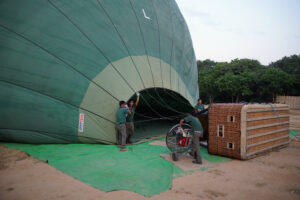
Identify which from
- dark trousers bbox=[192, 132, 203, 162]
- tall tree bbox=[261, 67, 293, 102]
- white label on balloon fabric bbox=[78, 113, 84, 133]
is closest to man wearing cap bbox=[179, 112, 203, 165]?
dark trousers bbox=[192, 132, 203, 162]

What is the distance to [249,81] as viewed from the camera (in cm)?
2714

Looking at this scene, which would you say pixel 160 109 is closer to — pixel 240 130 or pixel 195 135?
pixel 195 135

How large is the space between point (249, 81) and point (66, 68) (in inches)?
1046

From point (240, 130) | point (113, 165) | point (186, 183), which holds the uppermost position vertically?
point (240, 130)

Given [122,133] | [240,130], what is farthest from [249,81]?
[122,133]

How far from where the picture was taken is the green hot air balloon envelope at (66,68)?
476 centimetres

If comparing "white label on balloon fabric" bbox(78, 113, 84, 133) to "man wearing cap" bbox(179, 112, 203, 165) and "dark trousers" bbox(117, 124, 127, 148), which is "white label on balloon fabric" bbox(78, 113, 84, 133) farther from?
"man wearing cap" bbox(179, 112, 203, 165)

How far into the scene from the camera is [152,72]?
21.3 ft

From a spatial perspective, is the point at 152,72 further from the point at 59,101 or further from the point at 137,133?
the point at 59,101

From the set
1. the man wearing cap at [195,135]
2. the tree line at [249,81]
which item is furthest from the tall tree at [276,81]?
the man wearing cap at [195,135]

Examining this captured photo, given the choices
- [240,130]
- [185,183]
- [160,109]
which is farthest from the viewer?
[160,109]

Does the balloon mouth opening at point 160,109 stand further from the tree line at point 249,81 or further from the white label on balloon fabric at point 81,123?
the tree line at point 249,81

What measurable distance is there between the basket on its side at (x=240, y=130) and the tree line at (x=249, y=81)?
1908 centimetres

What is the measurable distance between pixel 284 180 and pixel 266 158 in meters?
1.45
